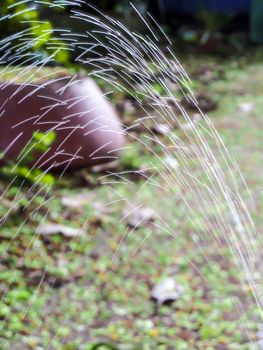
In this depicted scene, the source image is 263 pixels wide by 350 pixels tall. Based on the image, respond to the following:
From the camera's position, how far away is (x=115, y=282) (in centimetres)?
317

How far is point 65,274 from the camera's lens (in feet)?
10.4

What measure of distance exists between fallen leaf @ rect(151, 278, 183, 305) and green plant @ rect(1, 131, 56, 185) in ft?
1.97

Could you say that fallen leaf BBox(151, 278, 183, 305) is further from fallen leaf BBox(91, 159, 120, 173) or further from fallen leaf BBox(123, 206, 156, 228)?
fallen leaf BBox(91, 159, 120, 173)

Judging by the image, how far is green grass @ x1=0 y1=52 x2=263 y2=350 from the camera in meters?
2.79

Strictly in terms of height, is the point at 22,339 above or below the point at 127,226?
above

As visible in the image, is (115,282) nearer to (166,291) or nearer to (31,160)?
(166,291)

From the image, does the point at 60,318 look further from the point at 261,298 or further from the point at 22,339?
the point at 261,298

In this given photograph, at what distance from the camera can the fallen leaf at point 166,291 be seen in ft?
9.88

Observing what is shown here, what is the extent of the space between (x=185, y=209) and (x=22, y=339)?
128 cm

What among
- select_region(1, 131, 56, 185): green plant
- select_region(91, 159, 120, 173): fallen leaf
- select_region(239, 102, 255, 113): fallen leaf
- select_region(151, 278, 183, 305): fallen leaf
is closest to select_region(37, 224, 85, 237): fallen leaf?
select_region(1, 131, 56, 185): green plant

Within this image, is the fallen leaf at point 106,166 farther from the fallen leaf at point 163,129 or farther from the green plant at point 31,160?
the green plant at point 31,160

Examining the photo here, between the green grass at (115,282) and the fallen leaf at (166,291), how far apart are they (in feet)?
0.09

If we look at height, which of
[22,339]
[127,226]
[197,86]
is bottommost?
[197,86]

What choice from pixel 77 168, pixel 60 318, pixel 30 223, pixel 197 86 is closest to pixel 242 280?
pixel 60 318
